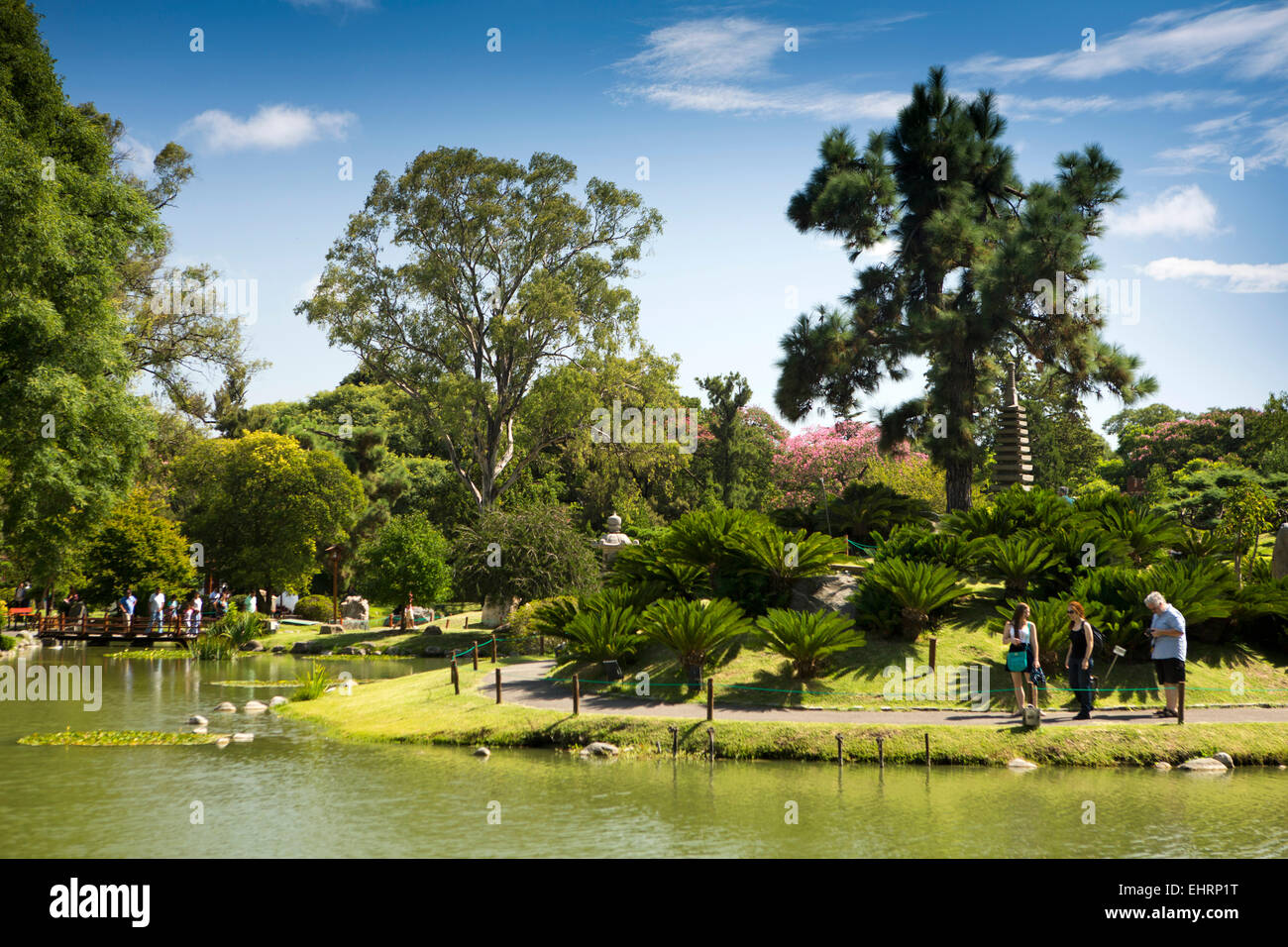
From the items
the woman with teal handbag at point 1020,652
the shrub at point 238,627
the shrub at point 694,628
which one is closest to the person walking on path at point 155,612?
the shrub at point 238,627

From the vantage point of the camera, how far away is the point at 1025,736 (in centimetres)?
1537

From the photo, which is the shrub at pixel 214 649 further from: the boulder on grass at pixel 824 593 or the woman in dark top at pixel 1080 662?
the woman in dark top at pixel 1080 662

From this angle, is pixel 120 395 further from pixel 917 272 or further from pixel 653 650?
pixel 917 272

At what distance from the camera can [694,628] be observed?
1853 cm

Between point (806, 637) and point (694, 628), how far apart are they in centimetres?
201

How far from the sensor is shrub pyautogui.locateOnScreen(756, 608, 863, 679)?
18344mm

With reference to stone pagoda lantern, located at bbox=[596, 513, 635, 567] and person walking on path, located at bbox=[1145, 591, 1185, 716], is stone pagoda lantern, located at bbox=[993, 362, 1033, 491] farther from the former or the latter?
person walking on path, located at bbox=[1145, 591, 1185, 716]

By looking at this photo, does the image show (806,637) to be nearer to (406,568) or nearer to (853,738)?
(853,738)

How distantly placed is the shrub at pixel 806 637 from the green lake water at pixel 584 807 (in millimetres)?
3354

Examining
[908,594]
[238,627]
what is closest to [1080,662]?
[908,594]

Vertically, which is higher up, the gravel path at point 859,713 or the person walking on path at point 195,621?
the gravel path at point 859,713

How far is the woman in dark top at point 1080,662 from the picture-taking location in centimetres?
1639

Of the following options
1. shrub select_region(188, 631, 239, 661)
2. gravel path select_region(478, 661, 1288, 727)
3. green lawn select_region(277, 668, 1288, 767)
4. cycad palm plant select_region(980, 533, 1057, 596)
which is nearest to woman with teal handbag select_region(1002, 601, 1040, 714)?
gravel path select_region(478, 661, 1288, 727)
